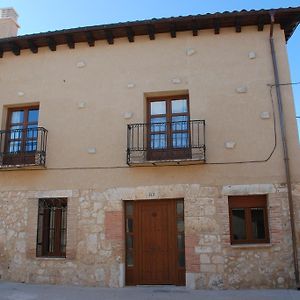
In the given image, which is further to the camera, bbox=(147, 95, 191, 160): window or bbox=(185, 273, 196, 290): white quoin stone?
bbox=(147, 95, 191, 160): window

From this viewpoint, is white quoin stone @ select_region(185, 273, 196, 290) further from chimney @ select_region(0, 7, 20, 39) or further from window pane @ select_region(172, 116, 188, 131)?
chimney @ select_region(0, 7, 20, 39)

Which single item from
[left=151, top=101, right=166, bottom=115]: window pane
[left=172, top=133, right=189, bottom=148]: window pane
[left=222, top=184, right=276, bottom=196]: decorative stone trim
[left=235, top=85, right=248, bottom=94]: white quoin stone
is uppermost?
[left=235, top=85, right=248, bottom=94]: white quoin stone

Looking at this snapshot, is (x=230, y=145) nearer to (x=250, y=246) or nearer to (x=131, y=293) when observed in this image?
(x=250, y=246)

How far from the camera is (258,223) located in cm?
806

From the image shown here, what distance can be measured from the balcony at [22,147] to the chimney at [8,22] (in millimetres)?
3067

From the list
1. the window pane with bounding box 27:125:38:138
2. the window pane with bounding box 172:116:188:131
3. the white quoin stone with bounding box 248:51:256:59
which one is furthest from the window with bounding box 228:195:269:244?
the window pane with bounding box 27:125:38:138

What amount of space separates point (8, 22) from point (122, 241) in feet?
22.8

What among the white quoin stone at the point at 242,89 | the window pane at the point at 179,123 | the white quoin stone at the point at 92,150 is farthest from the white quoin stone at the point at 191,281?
the white quoin stone at the point at 242,89

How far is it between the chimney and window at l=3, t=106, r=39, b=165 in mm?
2412

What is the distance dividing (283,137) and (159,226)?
10.8 ft

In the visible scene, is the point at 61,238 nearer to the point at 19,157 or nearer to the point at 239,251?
the point at 19,157

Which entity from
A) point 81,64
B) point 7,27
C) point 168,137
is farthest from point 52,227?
point 7,27

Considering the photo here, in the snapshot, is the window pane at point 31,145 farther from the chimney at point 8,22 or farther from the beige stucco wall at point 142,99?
the chimney at point 8,22

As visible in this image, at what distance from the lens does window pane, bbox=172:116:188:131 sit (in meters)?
8.48
